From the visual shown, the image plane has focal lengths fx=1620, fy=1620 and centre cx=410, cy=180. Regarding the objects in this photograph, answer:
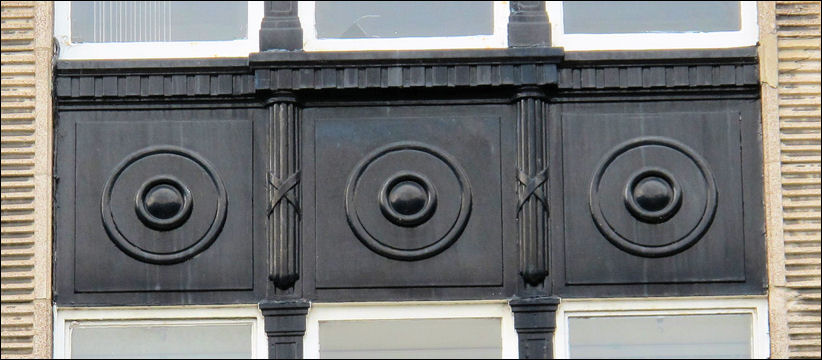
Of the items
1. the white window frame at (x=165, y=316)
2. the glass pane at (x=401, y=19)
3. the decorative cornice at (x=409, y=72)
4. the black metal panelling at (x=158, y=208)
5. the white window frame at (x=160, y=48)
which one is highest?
the glass pane at (x=401, y=19)

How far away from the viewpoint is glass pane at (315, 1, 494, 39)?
34.9ft

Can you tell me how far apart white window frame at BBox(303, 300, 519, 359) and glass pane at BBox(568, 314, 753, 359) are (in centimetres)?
41

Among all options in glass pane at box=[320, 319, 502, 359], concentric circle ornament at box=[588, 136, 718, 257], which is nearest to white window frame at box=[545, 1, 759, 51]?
concentric circle ornament at box=[588, 136, 718, 257]

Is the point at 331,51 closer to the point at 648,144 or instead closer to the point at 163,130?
the point at 163,130

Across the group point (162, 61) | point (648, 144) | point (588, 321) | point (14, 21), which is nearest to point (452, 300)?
point (588, 321)

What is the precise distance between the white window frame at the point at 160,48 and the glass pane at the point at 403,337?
1.91 metres

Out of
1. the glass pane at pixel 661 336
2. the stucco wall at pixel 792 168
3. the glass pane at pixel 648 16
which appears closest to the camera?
the stucco wall at pixel 792 168

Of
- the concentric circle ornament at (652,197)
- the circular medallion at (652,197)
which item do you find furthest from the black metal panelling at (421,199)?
the circular medallion at (652,197)

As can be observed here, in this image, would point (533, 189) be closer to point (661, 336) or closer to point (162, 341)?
point (661, 336)

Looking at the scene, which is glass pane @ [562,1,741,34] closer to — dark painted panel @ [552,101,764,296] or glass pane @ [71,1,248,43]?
dark painted panel @ [552,101,764,296]

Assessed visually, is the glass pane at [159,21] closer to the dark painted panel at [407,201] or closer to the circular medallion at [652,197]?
the dark painted panel at [407,201]

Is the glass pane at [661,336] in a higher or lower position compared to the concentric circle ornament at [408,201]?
lower

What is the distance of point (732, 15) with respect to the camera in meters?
10.7

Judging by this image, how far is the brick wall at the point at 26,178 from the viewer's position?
1023 cm
